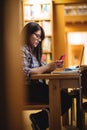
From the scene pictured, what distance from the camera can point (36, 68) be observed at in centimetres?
236

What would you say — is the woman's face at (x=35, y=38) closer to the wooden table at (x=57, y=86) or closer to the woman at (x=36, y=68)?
the woman at (x=36, y=68)

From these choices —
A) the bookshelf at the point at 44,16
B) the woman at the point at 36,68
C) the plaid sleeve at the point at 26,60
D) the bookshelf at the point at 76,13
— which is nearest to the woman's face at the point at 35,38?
the woman at the point at 36,68

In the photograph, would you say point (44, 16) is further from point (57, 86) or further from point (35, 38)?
point (57, 86)

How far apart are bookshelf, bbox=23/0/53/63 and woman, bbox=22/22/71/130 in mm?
2253

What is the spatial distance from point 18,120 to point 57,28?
4.42 m

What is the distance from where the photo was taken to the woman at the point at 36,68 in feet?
7.75

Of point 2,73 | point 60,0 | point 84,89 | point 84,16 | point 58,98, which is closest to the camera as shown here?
point 2,73

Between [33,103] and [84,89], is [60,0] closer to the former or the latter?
[84,89]

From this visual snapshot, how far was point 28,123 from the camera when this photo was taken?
11.3ft

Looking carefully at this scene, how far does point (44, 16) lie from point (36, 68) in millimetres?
2749

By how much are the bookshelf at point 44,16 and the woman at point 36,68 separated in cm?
225

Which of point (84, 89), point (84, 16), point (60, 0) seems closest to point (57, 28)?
point (60, 0)

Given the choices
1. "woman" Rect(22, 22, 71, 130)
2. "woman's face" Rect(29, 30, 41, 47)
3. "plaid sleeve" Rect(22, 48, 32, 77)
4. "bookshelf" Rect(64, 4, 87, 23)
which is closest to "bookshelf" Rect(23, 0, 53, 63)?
"bookshelf" Rect(64, 4, 87, 23)

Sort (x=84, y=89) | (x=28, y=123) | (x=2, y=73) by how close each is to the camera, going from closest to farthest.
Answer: (x=2, y=73), (x=84, y=89), (x=28, y=123)
